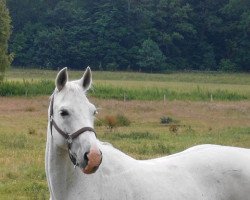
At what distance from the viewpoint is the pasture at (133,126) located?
15375 millimetres

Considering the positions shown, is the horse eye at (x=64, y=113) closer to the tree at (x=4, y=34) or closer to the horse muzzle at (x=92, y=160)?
the horse muzzle at (x=92, y=160)

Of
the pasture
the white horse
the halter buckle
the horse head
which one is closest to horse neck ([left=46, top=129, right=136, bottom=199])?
the white horse

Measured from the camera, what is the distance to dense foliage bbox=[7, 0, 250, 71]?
91.7 meters

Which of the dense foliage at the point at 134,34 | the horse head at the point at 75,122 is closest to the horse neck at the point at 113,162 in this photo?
the horse head at the point at 75,122

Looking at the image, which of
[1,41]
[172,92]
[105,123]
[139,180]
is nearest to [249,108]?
[172,92]

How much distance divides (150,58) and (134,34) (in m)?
8.38

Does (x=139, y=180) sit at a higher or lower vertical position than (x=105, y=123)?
higher

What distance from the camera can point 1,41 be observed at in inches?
2162

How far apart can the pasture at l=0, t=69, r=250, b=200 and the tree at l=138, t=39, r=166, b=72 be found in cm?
4143

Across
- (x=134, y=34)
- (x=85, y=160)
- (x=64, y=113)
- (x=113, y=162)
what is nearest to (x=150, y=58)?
(x=134, y=34)

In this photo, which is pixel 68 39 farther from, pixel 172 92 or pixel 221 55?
pixel 172 92

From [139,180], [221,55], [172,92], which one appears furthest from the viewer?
[221,55]

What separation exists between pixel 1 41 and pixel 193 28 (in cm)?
4864

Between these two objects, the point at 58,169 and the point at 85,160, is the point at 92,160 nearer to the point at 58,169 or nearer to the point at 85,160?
the point at 85,160
